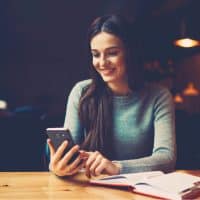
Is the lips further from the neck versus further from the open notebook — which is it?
the open notebook

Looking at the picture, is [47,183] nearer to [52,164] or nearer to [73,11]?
[52,164]

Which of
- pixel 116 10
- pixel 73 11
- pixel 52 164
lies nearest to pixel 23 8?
pixel 73 11

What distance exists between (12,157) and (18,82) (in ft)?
5.99

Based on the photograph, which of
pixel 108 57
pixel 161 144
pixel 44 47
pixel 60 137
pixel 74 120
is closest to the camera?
pixel 60 137

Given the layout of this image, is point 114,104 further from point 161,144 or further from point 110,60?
point 161,144

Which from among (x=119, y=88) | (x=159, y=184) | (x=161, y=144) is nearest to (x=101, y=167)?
(x=159, y=184)

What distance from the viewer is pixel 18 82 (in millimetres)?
4754

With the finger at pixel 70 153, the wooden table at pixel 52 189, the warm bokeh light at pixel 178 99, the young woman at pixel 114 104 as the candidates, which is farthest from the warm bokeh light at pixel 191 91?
the finger at pixel 70 153

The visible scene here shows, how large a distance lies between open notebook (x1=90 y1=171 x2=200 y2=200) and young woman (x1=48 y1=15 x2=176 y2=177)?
52 cm

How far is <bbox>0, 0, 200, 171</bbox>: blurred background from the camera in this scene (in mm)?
2973

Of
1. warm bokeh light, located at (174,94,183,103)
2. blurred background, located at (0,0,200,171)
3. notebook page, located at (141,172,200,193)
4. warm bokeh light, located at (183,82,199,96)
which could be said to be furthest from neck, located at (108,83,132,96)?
warm bokeh light, located at (183,82,199,96)

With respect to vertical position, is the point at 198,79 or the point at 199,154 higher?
the point at 198,79

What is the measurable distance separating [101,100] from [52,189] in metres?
0.76

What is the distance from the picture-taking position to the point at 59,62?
4852 mm
